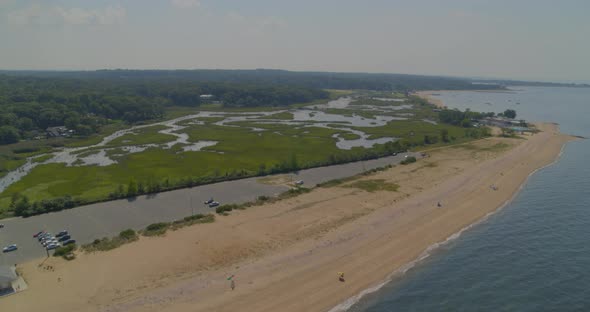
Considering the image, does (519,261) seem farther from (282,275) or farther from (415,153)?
(415,153)

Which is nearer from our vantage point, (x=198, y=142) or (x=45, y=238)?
(x=45, y=238)

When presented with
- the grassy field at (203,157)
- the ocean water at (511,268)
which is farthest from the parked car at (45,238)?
the ocean water at (511,268)

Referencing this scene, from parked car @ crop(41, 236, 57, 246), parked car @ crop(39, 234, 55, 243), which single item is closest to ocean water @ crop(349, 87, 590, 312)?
parked car @ crop(41, 236, 57, 246)

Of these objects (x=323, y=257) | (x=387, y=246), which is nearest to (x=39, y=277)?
(x=323, y=257)

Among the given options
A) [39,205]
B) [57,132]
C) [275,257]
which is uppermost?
[57,132]

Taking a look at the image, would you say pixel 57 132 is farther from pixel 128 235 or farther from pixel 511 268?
pixel 511 268

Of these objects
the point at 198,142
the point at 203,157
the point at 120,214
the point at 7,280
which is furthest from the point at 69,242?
the point at 198,142

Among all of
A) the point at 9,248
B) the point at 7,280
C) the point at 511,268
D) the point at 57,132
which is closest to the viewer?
the point at 7,280

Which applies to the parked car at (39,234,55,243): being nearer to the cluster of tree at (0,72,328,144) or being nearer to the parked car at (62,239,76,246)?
the parked car at (62,239,76,246)
